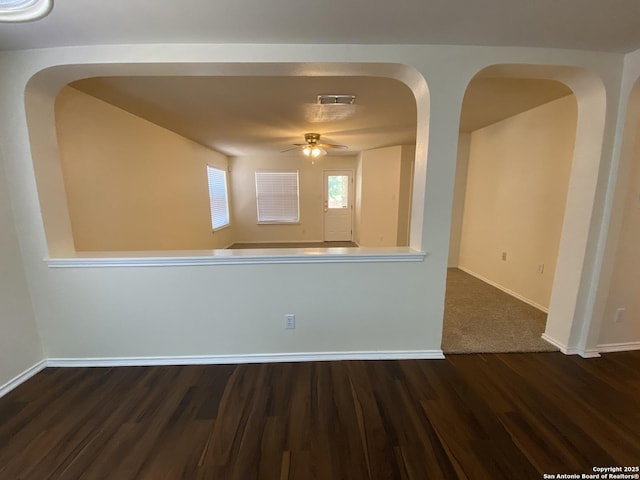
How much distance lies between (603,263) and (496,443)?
5.52 feet

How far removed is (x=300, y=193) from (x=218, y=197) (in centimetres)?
210

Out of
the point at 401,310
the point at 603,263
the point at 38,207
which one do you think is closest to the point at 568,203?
the point at 603,263

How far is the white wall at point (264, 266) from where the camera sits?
172 cm

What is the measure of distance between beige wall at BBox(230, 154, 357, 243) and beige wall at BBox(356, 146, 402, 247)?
52.7 inches

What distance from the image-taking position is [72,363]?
6.79 ft

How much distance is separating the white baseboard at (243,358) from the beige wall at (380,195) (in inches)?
140

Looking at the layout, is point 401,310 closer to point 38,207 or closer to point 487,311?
point 487,311

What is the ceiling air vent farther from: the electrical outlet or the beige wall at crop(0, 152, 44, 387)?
the beige wall at crop(0, 152, 44, 387)

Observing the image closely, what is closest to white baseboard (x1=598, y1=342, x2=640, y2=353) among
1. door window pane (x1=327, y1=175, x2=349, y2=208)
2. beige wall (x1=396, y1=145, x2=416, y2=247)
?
beige wall (x1=396, y1=145, x2=416, y2=247)

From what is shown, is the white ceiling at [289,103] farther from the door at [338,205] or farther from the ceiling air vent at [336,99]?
the door at [338,205]

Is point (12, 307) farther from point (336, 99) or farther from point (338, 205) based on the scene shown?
point (338, 205)

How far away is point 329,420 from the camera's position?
1.58 m

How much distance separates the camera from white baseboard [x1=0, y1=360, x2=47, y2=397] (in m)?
1.79

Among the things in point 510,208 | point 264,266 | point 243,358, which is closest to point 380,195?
point 510,208
